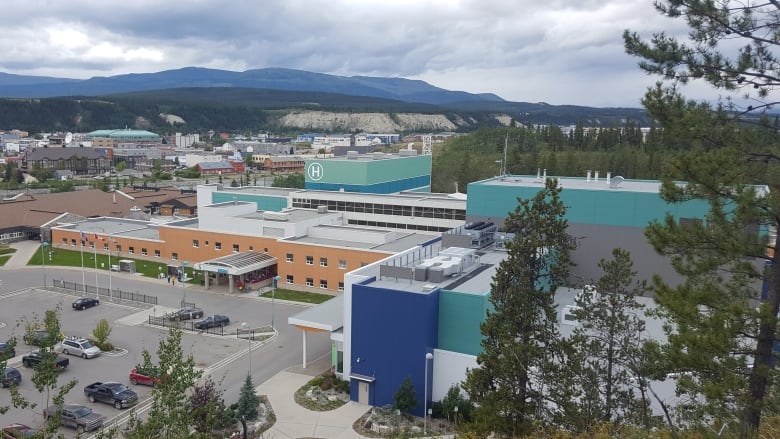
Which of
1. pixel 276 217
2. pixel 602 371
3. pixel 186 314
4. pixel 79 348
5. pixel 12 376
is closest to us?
pixel 602 371

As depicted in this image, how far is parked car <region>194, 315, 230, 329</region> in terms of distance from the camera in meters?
25.5

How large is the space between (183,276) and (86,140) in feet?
430

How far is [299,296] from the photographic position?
103 feet

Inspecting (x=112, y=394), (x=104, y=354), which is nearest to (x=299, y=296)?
(x=104, y=354)

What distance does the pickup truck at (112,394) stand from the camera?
59.9 feet

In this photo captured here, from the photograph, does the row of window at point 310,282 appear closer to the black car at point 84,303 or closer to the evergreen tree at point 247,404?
the black car at point 84,303

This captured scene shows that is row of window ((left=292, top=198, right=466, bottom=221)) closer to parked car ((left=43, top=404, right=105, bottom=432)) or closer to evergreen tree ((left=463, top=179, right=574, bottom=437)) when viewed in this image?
evergreen tree ((left=463, top=179, right=574, bottom=437))

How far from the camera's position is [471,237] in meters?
24.5

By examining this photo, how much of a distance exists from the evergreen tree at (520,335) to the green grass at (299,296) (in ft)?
57.0

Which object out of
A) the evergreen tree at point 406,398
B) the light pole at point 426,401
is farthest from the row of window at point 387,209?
the evergreen tree at point 406,398

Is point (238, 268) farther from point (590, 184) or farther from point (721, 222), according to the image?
point (721, 222)

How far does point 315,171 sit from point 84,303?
19871 millimetres

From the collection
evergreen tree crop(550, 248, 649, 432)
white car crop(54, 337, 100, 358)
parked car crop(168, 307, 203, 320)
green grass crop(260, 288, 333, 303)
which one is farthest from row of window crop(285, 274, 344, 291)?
evergreen tree crop(550, 248, 649, 432)

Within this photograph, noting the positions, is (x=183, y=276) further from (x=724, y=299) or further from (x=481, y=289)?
(x=724, y=299)
